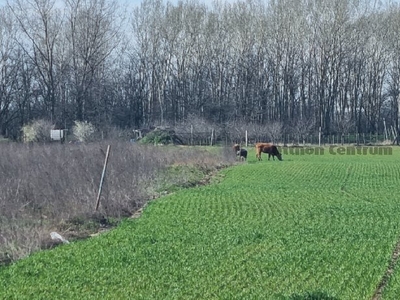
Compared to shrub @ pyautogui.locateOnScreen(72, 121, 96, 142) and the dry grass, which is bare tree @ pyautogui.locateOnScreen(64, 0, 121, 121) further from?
the dry grass

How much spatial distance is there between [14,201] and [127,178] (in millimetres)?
6049

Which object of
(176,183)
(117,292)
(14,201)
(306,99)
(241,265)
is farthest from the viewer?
(306,99)

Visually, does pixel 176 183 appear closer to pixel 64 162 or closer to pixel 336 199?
pixel 64 162

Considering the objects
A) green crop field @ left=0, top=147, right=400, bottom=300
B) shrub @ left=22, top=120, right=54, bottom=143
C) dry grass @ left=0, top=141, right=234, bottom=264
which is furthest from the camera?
shrub @ left=22, top=120, right=54, bottom=143

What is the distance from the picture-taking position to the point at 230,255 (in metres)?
12.1

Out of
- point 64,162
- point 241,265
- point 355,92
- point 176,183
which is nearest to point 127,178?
point 64,162

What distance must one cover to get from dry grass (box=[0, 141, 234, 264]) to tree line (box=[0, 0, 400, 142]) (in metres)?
37.6

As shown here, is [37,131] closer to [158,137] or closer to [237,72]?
[158,137]

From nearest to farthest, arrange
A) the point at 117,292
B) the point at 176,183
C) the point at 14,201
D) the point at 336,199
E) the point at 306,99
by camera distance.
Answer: the point at 117,292
the point at 14,201
the point at 336,199
the point at 176,183
the point at 306,99

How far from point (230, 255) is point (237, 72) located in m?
61.2

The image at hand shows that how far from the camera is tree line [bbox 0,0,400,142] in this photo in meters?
65.3

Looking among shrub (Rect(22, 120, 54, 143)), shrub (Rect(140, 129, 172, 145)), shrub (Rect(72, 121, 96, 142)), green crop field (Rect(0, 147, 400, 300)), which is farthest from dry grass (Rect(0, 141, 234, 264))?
shrub (Rect(140, 129, 172, 145))

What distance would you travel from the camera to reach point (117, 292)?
31.3ft

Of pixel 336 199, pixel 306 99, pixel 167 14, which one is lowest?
pixel 336 199
